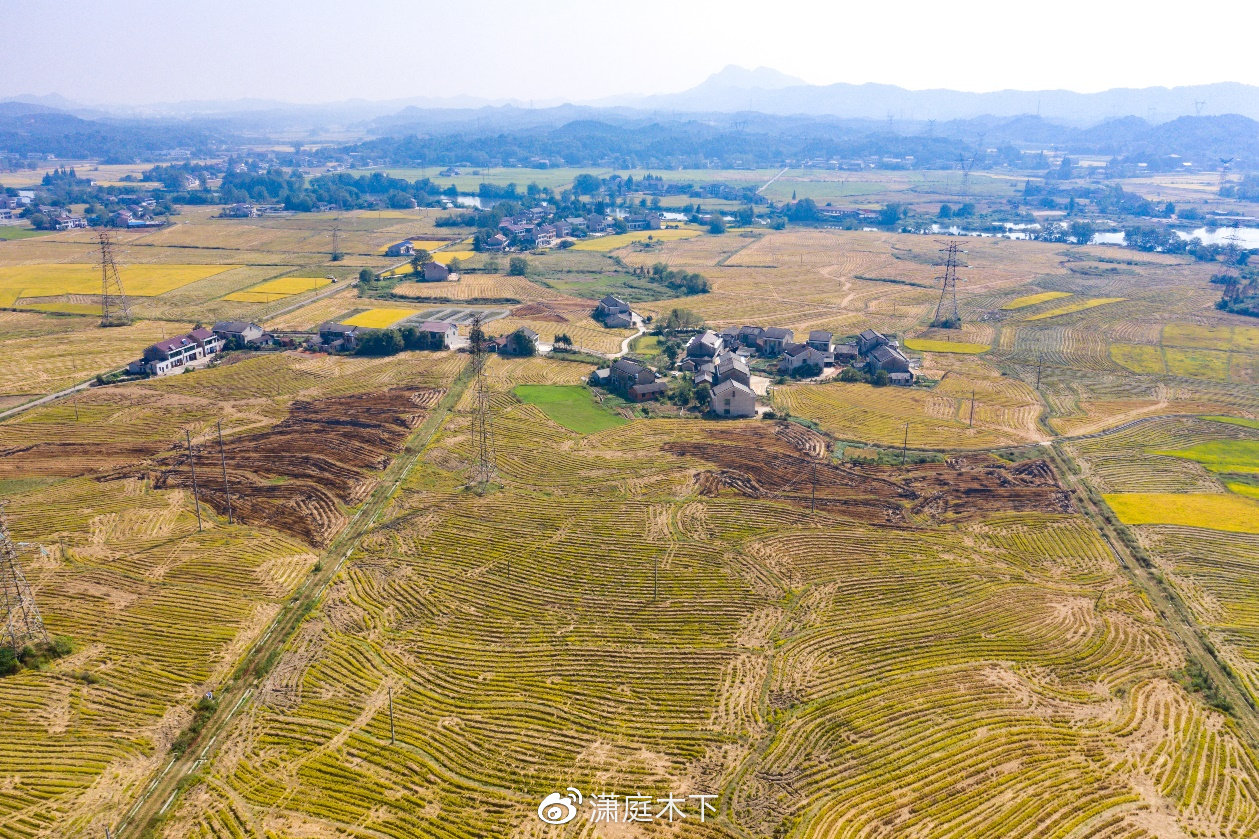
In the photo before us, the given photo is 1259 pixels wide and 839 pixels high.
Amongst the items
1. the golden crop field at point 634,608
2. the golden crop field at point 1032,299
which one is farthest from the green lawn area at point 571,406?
the golden crop field at point 1032,299

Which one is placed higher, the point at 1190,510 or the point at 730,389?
the point at 730,389

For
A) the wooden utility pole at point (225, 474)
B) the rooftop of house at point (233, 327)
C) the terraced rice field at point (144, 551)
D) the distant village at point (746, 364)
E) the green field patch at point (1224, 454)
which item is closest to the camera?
the terraced rice field at point (144, 551)

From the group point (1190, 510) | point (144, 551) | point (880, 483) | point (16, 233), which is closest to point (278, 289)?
point (144, 551)

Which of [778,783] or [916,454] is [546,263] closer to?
[916,454]

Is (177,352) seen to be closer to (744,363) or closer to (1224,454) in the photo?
(744,363)

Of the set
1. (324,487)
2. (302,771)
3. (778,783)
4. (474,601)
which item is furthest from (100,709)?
(778,783)

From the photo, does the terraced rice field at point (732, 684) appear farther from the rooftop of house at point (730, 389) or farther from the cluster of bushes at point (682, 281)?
the cluster of bushes at point (682, 281)

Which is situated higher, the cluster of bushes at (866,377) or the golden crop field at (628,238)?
the golden crop field at (628,238)
